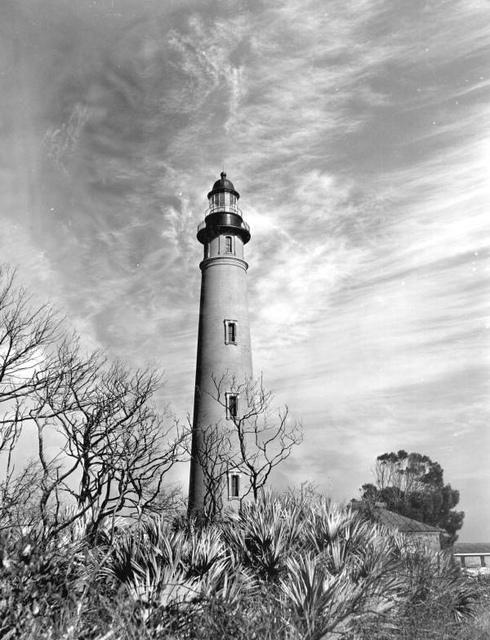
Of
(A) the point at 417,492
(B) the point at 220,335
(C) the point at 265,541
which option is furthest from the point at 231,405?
(A) the point at 417,492

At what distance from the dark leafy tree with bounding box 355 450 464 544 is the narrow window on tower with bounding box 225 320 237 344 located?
2528cm

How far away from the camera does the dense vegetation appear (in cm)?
520

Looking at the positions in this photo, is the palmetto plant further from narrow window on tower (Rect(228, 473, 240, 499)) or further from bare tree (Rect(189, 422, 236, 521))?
narrow window on tower (Rect(228, 473, 240, 499))

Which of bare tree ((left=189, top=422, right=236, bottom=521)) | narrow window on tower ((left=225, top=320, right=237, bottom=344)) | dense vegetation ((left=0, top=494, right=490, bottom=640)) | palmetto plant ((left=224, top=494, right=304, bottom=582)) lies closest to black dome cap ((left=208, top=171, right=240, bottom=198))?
narrow window on tower ((left=225, top=320, right=237, bottom=344))

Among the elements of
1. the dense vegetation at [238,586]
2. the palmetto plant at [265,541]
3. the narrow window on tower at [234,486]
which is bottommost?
the dense vegetation at [238,586]

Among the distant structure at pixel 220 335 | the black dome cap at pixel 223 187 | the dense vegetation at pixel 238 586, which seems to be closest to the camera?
the dense vegetation at pixel 238 586

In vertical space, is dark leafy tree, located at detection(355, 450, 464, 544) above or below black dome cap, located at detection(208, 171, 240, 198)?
below

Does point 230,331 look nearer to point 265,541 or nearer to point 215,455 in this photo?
point 215,455

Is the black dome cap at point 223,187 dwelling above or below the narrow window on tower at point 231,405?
above

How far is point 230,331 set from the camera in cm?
2508

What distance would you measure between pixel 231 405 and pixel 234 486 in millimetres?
3382

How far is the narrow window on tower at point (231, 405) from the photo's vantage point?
2378cm

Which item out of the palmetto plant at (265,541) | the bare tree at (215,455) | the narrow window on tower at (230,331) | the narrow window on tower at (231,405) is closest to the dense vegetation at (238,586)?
the palmetto plant at (265,541)

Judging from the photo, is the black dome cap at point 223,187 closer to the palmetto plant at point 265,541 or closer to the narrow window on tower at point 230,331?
the narrow window on tower at point 230,331
